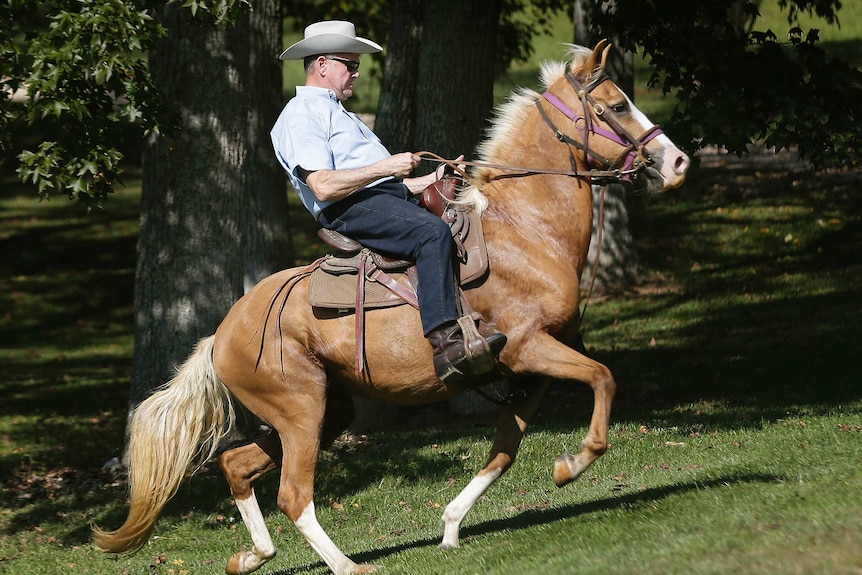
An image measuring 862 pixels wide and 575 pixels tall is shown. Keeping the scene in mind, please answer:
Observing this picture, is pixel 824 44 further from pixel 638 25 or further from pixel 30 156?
pixel 30 156

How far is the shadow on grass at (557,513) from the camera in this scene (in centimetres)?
724

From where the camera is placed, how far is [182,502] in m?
11.7

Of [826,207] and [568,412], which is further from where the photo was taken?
[826,207]

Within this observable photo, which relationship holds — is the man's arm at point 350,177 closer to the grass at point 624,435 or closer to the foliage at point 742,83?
the grass at point 624,435

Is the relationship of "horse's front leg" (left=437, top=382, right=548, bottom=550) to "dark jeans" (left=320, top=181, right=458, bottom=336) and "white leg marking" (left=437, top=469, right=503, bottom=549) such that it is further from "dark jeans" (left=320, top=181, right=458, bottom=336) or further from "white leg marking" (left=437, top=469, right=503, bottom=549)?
"dark jeans" (left=320, top=181, right=458, bottom=336)

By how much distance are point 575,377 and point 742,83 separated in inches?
236

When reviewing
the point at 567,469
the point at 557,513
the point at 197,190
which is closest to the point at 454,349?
the point at 567,469

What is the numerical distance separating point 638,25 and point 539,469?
4872mm

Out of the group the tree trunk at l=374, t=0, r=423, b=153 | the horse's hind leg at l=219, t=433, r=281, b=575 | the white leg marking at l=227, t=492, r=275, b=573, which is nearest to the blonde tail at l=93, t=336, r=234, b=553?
the horse's hind leg at l=219, t=433, r=281, b=575

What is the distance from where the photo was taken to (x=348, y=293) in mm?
6723

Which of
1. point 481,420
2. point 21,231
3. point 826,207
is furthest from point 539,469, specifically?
point 21,231

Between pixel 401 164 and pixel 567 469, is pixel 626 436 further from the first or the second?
pixel 401 164

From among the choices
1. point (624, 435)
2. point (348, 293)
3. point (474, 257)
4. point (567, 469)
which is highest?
point (474, 257)

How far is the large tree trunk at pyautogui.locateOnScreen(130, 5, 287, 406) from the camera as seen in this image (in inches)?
488
